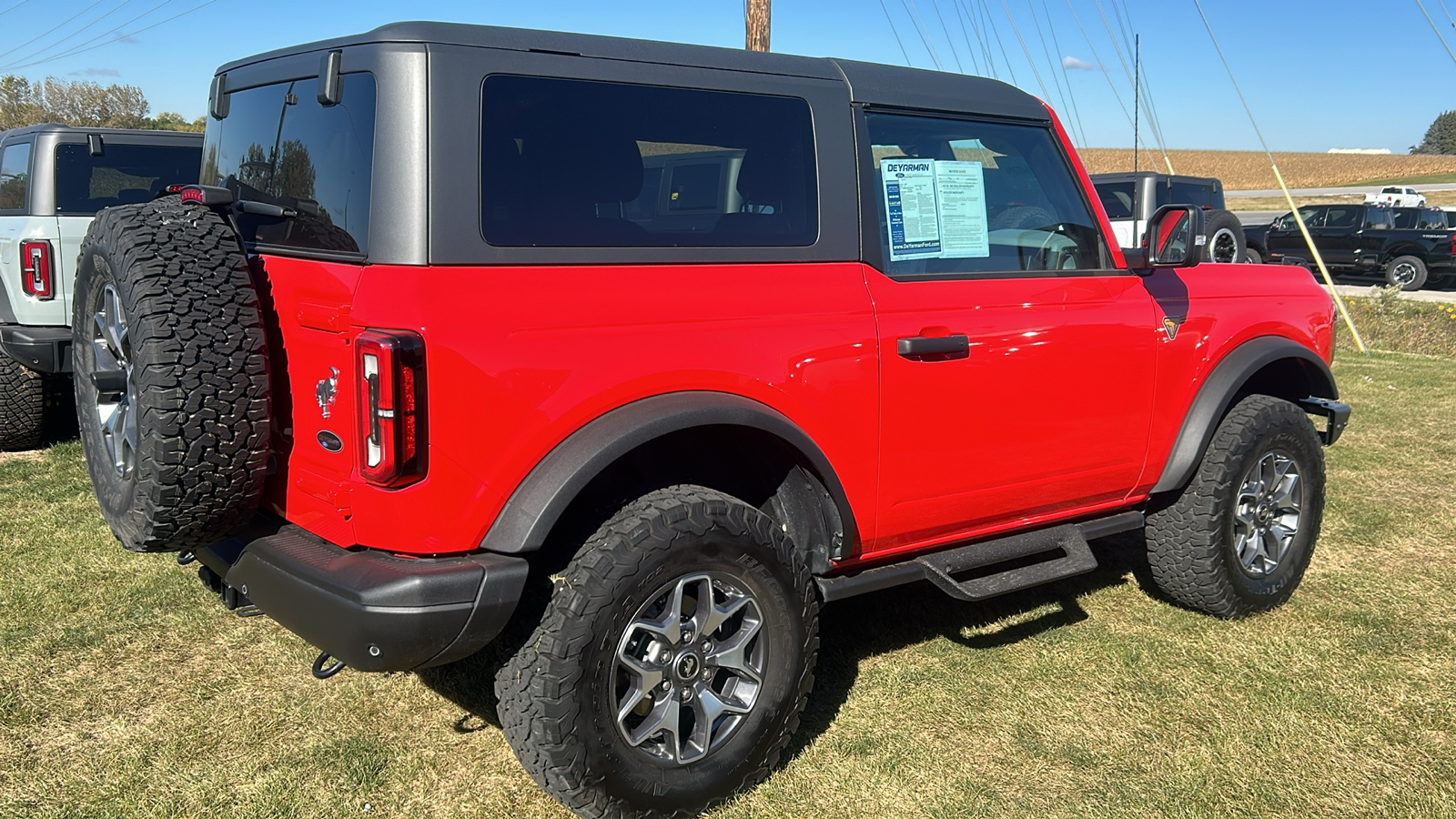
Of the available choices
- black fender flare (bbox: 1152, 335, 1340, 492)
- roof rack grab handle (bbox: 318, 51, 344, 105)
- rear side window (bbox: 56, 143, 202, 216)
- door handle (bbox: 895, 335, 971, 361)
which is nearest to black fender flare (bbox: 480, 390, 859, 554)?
door handle (bbox: 895, 335, 971, 361)

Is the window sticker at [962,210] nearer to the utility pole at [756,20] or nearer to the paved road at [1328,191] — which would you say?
Answer: the utility pole at [756,20]

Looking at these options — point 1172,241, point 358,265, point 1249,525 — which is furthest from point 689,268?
point 1249,525

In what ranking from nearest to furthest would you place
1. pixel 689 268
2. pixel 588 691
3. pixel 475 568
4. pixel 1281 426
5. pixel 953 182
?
pixel 475 568 < pixel 588 691 < pixel 689 268 < pixel 953 182 < pixel 1281 426

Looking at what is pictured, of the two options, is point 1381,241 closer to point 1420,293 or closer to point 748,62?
point 1420,293

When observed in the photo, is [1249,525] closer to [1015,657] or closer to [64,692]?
[1015,657]

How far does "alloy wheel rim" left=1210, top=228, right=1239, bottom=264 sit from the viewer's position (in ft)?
44.8

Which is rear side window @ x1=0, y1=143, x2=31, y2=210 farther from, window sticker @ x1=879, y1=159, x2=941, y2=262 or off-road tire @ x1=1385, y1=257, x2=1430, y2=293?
off-road tire @ x1=1385, y1=257, x2=1430, y2=293

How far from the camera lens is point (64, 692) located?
12.0 feet

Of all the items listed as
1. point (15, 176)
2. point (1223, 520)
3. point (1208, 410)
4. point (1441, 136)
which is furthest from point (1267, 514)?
point (1441, 136)

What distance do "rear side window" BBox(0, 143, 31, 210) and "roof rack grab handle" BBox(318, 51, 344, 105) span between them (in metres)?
4.85

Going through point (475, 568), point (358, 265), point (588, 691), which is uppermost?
point (358, 265)

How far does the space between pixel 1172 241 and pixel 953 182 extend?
87cm

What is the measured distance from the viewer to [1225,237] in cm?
1398

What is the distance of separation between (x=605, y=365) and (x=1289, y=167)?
269 ft
